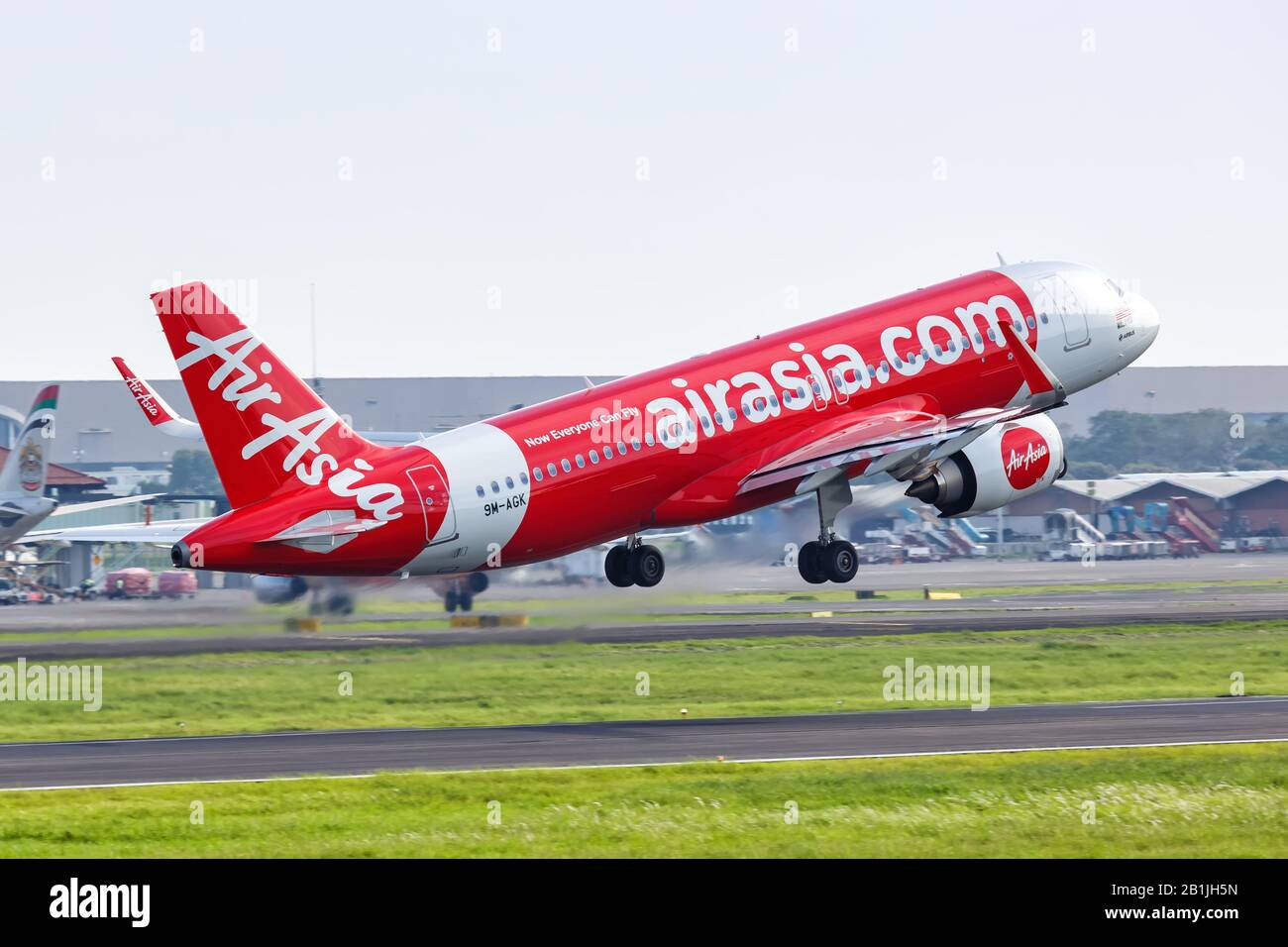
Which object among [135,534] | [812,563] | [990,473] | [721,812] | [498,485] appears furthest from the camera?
[135,534]

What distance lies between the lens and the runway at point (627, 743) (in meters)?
44.1

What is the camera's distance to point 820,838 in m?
34.2

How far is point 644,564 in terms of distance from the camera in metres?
50.9

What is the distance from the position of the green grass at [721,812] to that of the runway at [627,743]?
221 cm

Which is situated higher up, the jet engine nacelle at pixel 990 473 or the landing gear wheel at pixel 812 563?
the jet engine nacelle at pixel 990 473

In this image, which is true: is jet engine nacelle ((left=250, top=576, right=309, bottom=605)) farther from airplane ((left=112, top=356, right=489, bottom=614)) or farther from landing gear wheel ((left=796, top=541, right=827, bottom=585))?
landing gear wheel ((left=796, top=541, right=827, bottom=585))

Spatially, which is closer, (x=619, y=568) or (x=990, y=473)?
(x=990, y=473)

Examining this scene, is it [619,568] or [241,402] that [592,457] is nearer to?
[619,568]

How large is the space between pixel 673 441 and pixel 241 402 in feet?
35.9

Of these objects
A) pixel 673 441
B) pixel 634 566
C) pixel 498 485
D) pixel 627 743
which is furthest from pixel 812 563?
pixel 498 485

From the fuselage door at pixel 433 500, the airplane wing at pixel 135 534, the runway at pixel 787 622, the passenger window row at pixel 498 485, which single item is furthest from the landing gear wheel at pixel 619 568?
the airplane wing at pixel 135 534

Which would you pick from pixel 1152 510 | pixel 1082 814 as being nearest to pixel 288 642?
pixel 1082 814

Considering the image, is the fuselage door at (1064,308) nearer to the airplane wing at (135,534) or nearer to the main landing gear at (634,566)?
the main landing gear at (634,566)

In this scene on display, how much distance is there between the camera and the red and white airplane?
42656mm
